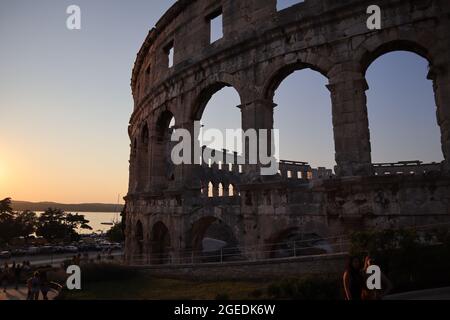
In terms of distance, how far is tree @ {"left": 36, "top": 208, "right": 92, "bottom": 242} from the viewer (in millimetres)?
45125

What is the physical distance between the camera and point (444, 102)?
9438 millimetres

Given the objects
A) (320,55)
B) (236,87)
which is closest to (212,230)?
(236,87)

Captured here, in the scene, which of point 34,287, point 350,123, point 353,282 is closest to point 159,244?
point 34,287

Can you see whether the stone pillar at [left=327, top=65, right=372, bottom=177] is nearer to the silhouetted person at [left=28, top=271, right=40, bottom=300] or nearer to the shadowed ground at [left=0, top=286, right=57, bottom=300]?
the silhouetted person at [left=28, top=271, right=40, bottom=300]

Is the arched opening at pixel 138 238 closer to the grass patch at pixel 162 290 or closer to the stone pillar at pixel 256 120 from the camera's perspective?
the grass patch at pixel 162 290

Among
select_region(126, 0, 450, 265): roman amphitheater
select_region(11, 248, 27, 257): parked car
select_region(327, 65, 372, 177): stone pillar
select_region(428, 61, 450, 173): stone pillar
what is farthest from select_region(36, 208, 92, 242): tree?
select_region(428, 61, 450, 173): stone pillar

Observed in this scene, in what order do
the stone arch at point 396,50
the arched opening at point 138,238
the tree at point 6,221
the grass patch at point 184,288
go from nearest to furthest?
the grass patch at point 184,288
the stone arch at point 396,50
the arched opening at point 138,238
the tree at point 6,221

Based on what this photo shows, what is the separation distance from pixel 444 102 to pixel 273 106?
17.9 ft

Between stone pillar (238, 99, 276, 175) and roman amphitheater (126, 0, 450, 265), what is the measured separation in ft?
0.14

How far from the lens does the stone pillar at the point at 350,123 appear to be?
404 inches

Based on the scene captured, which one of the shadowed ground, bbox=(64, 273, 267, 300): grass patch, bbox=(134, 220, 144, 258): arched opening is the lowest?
the shadowed ground

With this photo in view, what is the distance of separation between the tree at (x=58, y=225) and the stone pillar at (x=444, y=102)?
47716 mm

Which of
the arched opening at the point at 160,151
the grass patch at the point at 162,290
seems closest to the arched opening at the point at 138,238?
the arched opening at the point at 160,151

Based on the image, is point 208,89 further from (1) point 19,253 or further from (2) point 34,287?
(1) point 19,253
